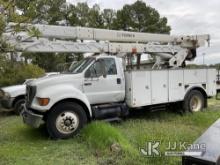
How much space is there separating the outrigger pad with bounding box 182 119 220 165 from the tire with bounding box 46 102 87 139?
446cm

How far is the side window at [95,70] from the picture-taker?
9.12m

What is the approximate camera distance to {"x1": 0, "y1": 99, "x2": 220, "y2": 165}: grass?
6273 millimetres

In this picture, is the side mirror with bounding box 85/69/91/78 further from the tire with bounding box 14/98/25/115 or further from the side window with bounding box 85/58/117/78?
the tire with bounding box 14/98/25/115

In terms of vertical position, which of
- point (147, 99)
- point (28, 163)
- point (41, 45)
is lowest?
point (28, 163)

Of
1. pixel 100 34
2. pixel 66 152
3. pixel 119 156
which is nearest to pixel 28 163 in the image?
pixel 66 152

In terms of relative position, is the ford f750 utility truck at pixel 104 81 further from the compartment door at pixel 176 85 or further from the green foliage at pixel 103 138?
the green foliage at pixel 103 138

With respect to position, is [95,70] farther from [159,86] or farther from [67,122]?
[159,86]

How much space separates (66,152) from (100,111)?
2434mm

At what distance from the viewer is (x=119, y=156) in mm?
6242

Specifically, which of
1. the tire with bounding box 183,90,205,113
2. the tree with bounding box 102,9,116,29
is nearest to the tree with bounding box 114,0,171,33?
the tree with bounding box 102,9,116,29

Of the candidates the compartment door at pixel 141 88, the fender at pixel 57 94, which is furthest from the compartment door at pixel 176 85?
the fender at pixel 57 94

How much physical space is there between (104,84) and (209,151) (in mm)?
5440

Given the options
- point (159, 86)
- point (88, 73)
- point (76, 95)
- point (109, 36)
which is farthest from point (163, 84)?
point (76, 95)

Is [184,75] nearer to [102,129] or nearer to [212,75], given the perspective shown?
[212,75]
